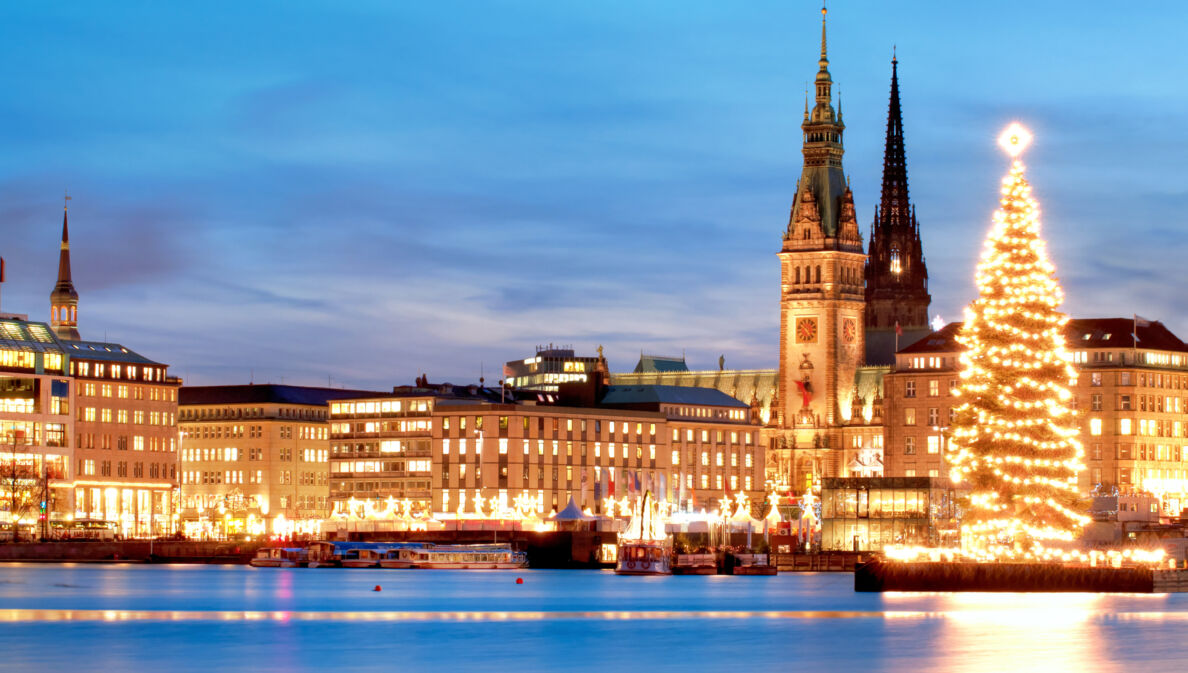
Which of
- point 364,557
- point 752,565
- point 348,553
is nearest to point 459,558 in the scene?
point 364,557

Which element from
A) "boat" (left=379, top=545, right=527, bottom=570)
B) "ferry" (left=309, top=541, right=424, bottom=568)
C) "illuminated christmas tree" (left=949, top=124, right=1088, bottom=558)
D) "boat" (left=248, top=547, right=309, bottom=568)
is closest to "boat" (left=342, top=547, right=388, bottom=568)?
"ferry" (left=309, top=541, right=424, bottom=568)

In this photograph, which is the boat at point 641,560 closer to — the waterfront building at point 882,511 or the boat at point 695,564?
the boat at point 695,564

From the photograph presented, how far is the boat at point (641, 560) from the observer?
156m

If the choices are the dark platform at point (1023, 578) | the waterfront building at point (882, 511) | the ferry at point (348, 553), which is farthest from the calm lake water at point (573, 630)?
the ferry at point (348, 553)

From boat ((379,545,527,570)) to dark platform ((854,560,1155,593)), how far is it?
271ft

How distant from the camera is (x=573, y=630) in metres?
79.6

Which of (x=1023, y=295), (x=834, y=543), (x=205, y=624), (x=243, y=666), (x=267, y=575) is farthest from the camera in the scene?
(x=834, y=543)

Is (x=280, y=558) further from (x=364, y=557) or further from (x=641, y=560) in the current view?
(x=641, y=560)

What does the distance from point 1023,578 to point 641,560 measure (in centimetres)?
6551

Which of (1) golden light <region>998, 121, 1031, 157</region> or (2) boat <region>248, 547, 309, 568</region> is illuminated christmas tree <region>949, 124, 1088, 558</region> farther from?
(2) boat <region>248, 547, 309, 568</region>

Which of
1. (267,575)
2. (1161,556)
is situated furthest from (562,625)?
(267,575)

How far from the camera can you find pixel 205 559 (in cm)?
18938

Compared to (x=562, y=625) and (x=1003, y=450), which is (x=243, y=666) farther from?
(x=1003, y=450)

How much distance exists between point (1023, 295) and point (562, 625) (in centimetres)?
2692
